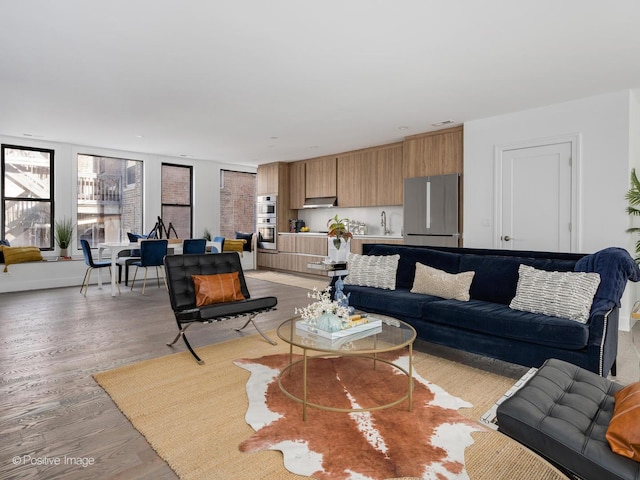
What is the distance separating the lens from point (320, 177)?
29.2 feet

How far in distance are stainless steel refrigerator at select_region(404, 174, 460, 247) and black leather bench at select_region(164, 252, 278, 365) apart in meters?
3.51

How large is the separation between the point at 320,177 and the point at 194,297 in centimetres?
561

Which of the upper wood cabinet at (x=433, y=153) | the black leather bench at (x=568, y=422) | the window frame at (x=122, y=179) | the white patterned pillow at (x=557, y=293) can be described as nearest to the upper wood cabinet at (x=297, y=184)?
the upper wood cabinet at (x=433, y=153)

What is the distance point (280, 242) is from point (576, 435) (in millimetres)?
8360

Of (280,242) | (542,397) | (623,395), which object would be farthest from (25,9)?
(280,242)

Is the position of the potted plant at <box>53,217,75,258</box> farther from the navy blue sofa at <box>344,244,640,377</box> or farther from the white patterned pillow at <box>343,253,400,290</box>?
the navy blue sofa at <box>344,244,640,377</box>

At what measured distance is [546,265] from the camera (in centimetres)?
343

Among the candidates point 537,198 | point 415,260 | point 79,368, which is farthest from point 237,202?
point 79,368

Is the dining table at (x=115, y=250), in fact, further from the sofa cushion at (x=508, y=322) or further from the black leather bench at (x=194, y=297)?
the sofa cushion at (x=508, y=322)

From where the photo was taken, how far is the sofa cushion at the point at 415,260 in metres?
4.07

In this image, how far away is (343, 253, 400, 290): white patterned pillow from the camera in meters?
4.23

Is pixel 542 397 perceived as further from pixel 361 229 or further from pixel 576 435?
pixel 361 229

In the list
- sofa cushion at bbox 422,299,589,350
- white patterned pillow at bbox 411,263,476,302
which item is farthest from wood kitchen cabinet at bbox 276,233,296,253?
sofa cushion at bbox 422,299,589,350

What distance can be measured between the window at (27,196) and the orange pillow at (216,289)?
221 inches
